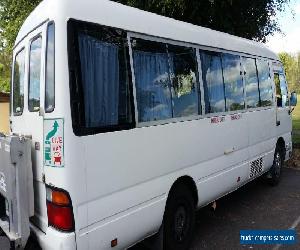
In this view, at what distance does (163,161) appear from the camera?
4.33 m

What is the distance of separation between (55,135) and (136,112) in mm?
981

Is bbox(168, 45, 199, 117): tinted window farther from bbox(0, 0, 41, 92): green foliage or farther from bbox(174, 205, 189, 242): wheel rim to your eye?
bbox(0, 0, 41, 92): green foliage

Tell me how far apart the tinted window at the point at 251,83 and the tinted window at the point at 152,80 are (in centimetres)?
249

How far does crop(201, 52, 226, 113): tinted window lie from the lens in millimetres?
5293

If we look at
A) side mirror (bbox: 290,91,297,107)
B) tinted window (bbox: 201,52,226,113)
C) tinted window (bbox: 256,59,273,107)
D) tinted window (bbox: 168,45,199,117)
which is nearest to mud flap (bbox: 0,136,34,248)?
tinted window (bbox: 168,45,199,117)

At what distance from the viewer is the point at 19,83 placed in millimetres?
4566

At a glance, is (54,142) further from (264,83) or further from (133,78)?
(264,83)

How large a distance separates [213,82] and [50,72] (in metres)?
2.74

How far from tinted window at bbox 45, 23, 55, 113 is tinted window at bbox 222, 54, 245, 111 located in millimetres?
3082

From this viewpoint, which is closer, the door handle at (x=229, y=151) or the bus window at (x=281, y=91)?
the door handle at (x=229, y=151)

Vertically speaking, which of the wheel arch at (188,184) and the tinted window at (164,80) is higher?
the tinted window at (164,80)

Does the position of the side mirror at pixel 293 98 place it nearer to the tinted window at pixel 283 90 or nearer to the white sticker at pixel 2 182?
the tinted window at pixel 283 90

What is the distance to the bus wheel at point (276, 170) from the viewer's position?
26.5 ft

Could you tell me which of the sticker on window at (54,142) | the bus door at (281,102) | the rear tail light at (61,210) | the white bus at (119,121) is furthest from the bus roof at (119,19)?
the bus door at (281,102)
